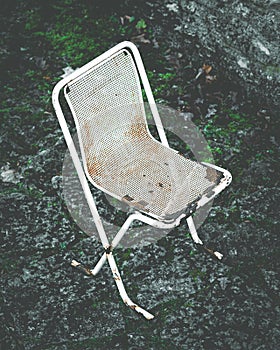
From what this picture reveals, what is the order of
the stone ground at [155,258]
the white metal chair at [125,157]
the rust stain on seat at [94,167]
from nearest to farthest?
A: the white metal chair at [125,157]
the rust stain on seat at [94,167]
the stone ground at [155,258]

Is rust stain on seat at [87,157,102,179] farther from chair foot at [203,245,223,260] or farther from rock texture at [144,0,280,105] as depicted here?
rock texture at [144,0,280,105]

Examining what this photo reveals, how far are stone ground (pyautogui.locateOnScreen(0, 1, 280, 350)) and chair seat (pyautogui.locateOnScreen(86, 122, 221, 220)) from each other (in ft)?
2.00

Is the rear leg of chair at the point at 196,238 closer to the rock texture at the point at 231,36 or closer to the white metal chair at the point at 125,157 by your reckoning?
the white metal chair at the point at 125,157

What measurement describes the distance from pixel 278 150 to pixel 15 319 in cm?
202

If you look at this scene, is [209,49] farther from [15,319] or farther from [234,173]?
[15,319]

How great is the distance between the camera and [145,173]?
11.5ft

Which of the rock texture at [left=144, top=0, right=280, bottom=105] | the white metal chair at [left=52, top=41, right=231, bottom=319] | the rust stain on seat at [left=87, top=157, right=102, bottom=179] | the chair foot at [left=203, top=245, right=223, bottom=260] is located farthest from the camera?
the rock texture at [left=144, top=0, right=280, bottom=105]

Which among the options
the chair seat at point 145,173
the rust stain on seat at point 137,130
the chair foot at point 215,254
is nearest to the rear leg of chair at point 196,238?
the chair foot at point 215,254

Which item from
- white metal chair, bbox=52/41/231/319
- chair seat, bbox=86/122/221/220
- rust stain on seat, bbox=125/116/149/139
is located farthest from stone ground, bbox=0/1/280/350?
rust stain on seat, bbox=125/116/149/139

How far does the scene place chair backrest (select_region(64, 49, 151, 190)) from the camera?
130 inches

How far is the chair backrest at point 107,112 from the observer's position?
3297 millimetres

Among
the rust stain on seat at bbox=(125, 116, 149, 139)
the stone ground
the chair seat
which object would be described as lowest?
the stone ground

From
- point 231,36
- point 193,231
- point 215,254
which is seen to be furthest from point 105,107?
point 231,36

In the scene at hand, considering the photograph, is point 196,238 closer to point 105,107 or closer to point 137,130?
point 137,130
